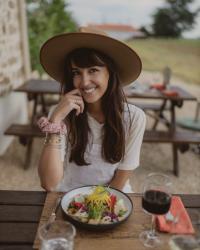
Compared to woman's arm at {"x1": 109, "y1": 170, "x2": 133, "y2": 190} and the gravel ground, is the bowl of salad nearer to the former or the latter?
woman's arm at {"x1": 109, "y1": 170, "x2": 133, "y2": 190}

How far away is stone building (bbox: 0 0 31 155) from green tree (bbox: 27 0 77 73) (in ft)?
3.21

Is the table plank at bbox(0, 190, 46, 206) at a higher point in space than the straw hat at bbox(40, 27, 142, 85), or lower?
lower

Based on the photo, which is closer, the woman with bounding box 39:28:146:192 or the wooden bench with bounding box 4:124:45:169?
the woman with bounding box 39:28:146:192

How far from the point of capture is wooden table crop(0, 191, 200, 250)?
3.19ft

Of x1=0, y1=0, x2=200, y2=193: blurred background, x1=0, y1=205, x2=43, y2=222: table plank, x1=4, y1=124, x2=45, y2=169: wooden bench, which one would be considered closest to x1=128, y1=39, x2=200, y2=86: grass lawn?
x1=0, y1=0, x2=200, y2=193: blurred background

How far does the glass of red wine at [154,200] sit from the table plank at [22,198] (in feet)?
1.47

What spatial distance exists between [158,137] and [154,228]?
7.67ft

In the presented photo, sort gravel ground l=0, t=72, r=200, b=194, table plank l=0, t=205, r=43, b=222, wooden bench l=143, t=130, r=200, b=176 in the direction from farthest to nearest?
wooden bench l=143, t=130, r=200, b=176 < gravel ground l=0, t=72, r=200, b=194 < table plank l=0, t=205, r=43, b=222

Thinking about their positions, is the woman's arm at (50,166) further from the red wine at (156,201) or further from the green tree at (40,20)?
the green tree at (40,20)

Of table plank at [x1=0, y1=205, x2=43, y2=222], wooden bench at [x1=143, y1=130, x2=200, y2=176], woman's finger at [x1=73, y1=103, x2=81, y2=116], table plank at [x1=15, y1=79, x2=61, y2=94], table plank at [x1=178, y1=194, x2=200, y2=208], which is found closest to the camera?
table plank at [x1=0, y1=205, x2=43, y2=222]

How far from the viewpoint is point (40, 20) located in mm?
6098

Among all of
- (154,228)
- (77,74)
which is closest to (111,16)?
(77,74)

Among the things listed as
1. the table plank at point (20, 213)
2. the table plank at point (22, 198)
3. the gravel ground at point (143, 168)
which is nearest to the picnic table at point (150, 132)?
the gravel ground at point (143, 168)

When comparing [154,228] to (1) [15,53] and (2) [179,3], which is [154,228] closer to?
(1) [15,53]
